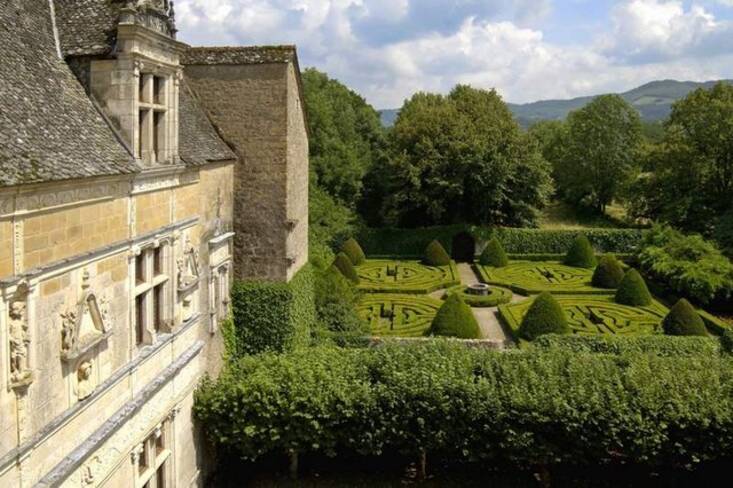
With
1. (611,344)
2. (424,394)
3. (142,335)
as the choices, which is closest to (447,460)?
(424,394)

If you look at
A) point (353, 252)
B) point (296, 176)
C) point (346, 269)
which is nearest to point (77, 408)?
point (296, 176)

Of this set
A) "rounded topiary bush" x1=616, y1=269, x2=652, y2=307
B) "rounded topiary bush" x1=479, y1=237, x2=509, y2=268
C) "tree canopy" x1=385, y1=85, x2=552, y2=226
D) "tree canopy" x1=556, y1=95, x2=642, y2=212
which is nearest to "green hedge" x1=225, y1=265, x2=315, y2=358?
"rounded topiary bush" x1=616, y1=269, x2=652, y2=307

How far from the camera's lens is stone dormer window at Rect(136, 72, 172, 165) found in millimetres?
11375

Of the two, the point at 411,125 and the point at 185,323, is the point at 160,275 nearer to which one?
the point at 185,323

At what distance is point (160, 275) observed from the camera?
12.3m

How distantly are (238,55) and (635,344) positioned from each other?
13.9m

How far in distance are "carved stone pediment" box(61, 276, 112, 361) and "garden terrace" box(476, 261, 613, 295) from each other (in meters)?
25.5

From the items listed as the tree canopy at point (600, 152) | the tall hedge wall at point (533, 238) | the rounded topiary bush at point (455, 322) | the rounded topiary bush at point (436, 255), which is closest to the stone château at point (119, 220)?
the rounded topiary bush at point (455, 322)

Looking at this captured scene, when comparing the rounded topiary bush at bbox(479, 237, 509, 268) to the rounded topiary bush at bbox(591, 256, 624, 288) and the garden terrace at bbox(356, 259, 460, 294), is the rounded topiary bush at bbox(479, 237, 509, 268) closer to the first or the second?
the garden terrace at bbox(356, 259, 460, 294)

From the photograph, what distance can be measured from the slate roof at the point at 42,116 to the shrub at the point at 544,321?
16.9 metres

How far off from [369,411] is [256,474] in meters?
3.81

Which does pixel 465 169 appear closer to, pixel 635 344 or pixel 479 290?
pixel 479 290

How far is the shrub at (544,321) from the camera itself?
2366 cm

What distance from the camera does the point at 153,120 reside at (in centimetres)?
1186
